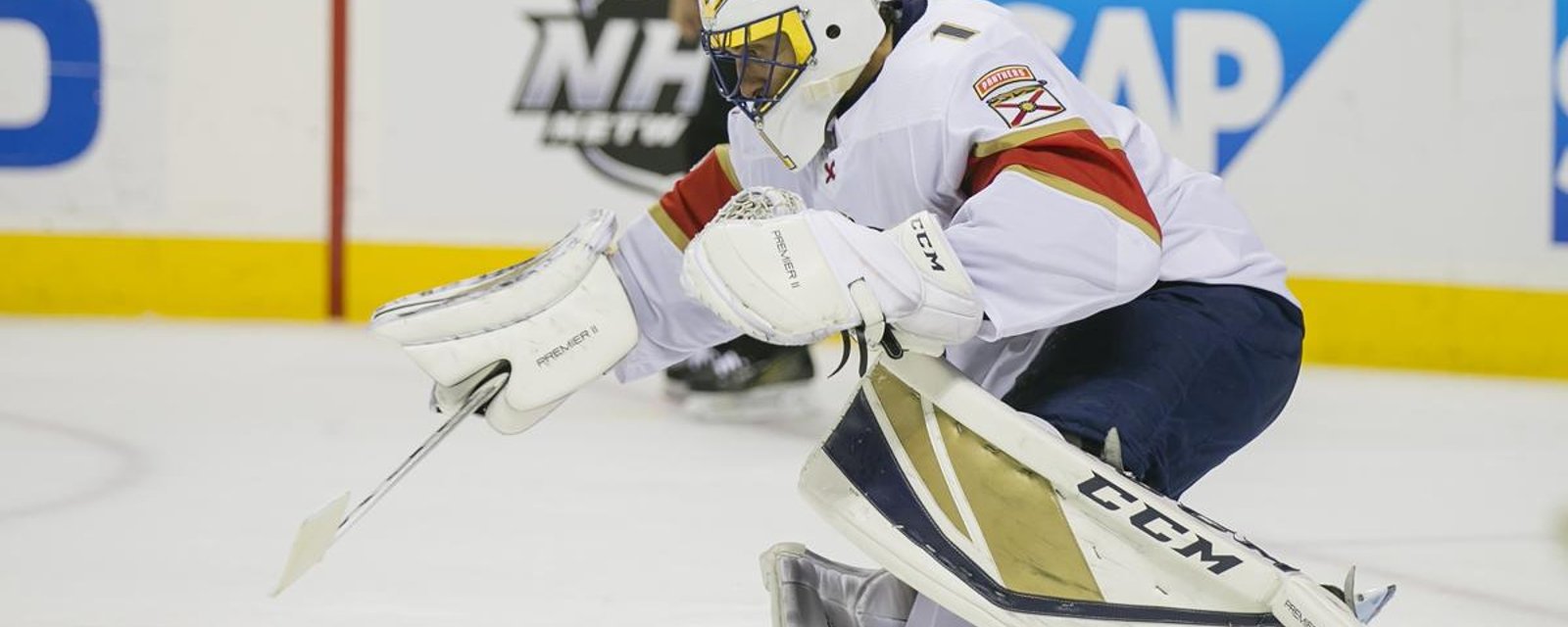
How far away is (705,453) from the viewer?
10.6 feet

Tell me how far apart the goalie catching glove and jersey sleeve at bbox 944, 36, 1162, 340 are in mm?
36

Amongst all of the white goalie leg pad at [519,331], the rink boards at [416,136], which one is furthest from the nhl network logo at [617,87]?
the white goalie leg pad at [519,331]

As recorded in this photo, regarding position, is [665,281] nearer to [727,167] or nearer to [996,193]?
[727,167]

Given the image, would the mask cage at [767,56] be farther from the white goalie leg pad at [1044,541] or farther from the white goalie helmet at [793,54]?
the white goalie leg pad at [1044,541]

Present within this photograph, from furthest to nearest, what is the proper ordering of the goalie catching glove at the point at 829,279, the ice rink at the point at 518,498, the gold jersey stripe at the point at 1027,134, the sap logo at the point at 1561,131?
the sap logo at the point at 1561,131, the ice rink at the point at 518,498, the gold jersey stripe at the point at 1027,134, the goalie catching glove at the point at 829,279

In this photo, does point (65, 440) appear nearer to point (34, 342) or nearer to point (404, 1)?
point (34, 342)

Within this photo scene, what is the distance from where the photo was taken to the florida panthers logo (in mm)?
1553

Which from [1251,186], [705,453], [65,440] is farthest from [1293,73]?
[65,440]

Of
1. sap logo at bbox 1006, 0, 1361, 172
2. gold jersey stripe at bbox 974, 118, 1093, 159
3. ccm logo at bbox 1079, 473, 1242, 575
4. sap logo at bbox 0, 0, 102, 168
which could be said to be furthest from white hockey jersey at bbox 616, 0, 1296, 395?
sap logo at bbox 0, 0, 102, 168

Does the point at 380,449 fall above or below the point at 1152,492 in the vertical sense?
below

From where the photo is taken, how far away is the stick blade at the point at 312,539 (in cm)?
160

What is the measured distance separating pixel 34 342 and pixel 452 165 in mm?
1079

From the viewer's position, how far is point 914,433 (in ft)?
4.98

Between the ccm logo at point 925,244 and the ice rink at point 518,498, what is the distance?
29.1 inches
